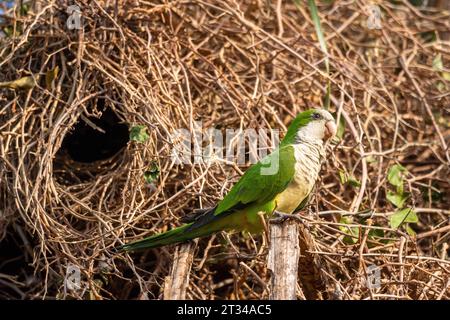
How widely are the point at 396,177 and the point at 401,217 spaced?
41 centimetres

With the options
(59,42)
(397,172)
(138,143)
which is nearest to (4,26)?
(59,42)

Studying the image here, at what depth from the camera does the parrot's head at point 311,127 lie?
3.37m

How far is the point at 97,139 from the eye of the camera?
3.91 meters

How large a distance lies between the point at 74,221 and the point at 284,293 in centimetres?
155

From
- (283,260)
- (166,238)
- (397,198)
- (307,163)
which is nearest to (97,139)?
(166,238)

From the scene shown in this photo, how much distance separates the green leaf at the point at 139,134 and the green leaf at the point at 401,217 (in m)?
1.16

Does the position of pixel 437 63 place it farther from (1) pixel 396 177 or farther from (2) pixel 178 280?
(2) pixel 178 280

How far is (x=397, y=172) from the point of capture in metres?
3.79

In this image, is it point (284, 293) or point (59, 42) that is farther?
point (59, 42)

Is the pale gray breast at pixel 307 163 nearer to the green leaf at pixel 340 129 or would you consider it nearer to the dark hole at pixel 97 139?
the green leaf at pixel 340 129

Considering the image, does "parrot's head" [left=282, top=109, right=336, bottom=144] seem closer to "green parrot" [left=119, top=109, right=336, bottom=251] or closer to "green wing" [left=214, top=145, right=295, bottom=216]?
"green parrot" [left=119, top=109, right=336, bottom=251]

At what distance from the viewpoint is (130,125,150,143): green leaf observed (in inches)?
137

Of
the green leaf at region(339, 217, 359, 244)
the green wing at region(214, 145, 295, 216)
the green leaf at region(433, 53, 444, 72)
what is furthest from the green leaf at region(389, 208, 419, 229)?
the green leaf at region(433, 53, 444, 72)
